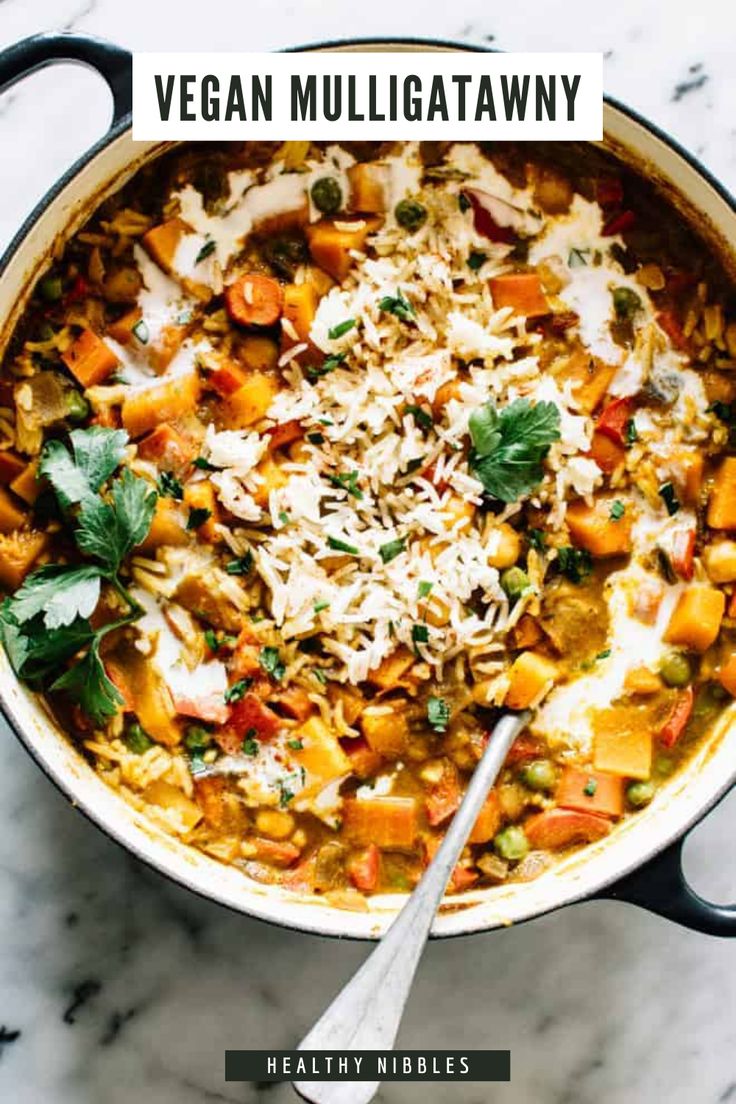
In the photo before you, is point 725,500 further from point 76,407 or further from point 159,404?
point 76,407

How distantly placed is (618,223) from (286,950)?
5.80 ft

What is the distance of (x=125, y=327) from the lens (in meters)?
3.07

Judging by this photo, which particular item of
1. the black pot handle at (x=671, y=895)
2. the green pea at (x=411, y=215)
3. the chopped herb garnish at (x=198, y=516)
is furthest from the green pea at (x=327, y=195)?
the black pot handle at (x=671, y=895)

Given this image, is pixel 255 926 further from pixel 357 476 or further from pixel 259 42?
pixel 259 42

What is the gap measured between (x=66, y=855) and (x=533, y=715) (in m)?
1.08

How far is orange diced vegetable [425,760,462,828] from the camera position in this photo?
3.09 metres

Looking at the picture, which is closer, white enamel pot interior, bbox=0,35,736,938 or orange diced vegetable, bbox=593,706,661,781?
white enamel pot interior, bbox=0,35,736,938

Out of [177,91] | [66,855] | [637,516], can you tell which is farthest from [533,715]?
[177,91]

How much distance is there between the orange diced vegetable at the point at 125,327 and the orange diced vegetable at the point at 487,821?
4.08 ft

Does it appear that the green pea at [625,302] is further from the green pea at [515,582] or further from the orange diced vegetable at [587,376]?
the green pea at [515,582]

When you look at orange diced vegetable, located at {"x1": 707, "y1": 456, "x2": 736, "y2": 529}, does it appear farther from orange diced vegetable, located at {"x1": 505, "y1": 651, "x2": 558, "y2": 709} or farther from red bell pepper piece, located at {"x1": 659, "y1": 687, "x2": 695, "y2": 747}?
orange diced vegetable, located at {"x1": 505, "y1": 651, "x2": 558, "y2": 709}


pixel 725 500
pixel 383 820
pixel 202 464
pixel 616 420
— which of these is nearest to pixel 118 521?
pixel 202 464

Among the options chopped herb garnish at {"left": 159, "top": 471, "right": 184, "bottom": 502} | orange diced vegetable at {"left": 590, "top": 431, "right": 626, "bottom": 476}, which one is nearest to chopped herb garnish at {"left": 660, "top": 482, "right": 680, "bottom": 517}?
orange diced vegetable at {"left": 590, "top": 431, "right": 626, "bottom": 476}

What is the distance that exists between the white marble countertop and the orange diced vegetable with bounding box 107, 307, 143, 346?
1.13ft
